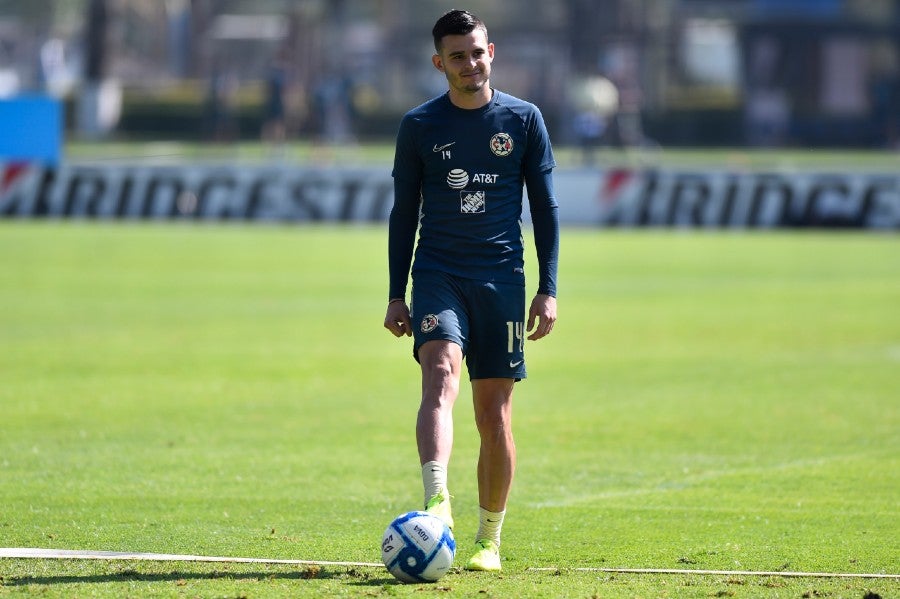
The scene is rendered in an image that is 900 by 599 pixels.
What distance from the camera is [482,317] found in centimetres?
719

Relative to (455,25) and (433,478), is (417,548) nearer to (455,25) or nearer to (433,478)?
(433,478)

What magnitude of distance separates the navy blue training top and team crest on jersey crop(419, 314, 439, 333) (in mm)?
258

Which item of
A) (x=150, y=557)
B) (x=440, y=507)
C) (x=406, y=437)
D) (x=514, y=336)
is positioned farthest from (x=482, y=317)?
(x=406, y=437)

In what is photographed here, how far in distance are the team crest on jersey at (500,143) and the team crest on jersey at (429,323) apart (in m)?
0.77

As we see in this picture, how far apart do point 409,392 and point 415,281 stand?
20.5 ft

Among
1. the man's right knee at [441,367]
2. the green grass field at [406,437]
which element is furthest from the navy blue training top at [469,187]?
the green grass field at [406,437]

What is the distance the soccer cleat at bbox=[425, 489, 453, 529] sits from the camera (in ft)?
22.3

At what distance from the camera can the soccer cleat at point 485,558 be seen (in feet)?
23.2

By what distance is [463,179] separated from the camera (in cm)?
719

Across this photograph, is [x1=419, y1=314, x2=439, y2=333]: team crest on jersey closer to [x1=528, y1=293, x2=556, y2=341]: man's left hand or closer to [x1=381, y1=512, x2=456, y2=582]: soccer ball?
[x1=528, y1=293, x2=556, y2=341]: man's left hand

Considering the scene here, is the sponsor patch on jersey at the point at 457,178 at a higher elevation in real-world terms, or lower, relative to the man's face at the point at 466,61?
lower

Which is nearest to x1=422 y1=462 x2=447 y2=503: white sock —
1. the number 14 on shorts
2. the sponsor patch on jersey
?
the number 14 on shorts

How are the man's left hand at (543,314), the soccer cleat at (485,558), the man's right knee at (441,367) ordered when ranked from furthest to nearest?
the man's left hand at (543,314) → the soccer cleat at (485,558) → the man's right knee at (441,367)

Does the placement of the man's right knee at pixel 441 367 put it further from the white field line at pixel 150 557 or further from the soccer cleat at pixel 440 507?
the white field line at pixel 150 557
